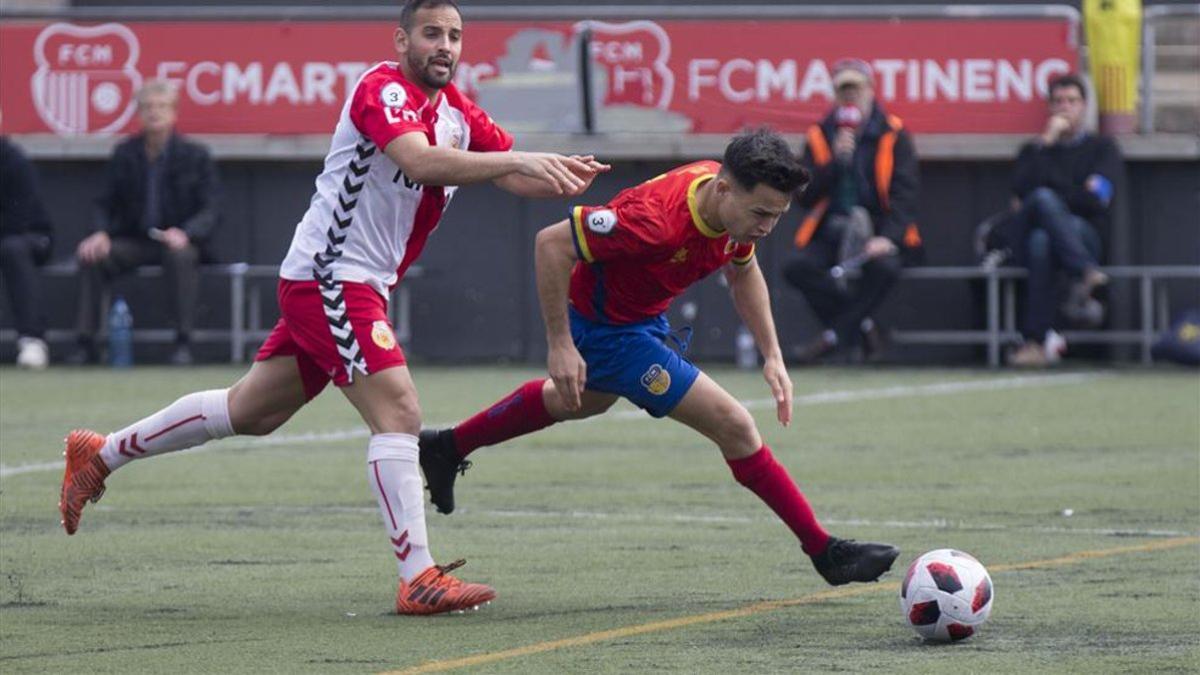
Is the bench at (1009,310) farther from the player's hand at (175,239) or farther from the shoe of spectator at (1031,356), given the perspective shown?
the player's hand at (175,239)

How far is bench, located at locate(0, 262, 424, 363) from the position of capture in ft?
58.5

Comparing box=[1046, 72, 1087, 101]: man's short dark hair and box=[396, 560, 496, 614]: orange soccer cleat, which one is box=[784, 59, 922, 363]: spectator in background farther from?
box=[396, 560, 496, 614]: orange soccer cleat

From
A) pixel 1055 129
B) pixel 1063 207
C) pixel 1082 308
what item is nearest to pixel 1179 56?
pixel 1055 129

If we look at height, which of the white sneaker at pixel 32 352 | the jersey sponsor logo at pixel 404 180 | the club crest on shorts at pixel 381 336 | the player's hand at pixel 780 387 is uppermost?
the jersey sponsor logo at pixel 404 180

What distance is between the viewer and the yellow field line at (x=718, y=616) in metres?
6.04

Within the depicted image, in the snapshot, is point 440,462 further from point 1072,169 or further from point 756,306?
point 1072,169

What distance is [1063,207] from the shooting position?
55.9ft

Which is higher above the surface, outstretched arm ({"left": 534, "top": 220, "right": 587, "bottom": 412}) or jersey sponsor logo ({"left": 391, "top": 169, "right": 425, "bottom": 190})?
jersey sponsor logo ({"left": 391, "top": 169, "right": 425, "bottom": 190})

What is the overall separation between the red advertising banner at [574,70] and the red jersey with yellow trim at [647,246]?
10.4 metres

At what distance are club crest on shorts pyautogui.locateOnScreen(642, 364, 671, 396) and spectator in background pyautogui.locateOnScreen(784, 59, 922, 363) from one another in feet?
31.8

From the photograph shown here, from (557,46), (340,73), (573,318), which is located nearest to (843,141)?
(557,46)

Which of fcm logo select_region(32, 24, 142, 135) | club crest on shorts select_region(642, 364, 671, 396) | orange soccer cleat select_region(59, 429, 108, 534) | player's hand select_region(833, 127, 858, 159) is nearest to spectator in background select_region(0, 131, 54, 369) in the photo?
fcm logo select_region(32, 24, 142, 135)

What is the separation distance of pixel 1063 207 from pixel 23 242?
7538mm

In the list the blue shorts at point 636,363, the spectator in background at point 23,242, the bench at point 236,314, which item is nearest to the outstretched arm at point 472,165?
the blue shorts at point 636,363
